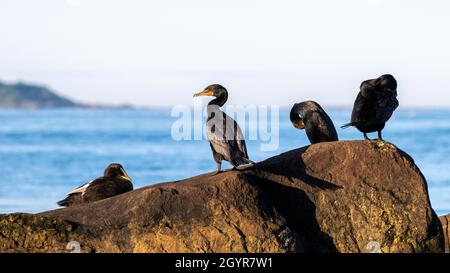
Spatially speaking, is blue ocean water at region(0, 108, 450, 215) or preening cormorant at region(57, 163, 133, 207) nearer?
preening cormorant at region(57, 163, 133, 207)

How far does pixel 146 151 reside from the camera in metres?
38.7

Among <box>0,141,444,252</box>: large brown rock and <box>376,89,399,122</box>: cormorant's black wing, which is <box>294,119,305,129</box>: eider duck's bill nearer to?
<box>376,89,399,122</box>: cormorant's black wing

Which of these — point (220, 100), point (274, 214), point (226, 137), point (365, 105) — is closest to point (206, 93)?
point (220, 100)

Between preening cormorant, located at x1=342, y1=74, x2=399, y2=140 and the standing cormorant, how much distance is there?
151cm

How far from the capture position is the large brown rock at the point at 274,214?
28.2 ft

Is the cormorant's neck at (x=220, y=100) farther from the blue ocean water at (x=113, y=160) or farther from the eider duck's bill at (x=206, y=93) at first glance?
the blue ocean water at (x=113, y=160)

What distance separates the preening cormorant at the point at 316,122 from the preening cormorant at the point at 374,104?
47 cm

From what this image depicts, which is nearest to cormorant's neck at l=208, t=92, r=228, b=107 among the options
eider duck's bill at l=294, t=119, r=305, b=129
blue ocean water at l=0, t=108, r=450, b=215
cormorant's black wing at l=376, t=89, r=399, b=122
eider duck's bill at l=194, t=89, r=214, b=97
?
eider duck's bill at l=194, t=89, r=214, b=97

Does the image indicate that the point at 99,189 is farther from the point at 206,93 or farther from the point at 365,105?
the point at 365,105

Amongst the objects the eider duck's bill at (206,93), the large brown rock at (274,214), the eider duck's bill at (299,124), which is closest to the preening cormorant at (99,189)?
the eider duck's bill at (206,93)

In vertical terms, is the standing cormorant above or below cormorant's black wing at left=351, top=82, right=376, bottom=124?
below

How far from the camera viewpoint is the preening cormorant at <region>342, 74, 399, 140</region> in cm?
1093
